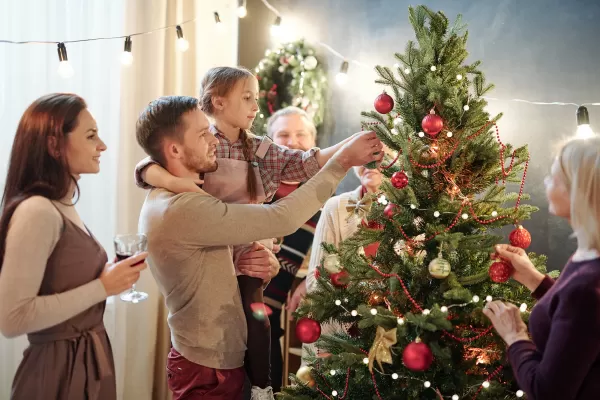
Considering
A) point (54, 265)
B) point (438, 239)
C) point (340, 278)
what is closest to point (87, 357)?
point (54, 265)

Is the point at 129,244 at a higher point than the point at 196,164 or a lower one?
lower

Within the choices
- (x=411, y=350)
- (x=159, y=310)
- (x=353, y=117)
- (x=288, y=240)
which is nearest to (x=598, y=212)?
(x=411, y=350)

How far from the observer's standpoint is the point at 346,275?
2076mm

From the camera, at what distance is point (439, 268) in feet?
6.14

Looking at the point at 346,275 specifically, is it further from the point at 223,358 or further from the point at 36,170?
the point at 36,170

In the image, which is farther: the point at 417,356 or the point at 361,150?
the point at 361,150

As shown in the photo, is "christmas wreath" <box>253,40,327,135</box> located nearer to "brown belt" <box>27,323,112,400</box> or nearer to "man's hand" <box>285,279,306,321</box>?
"man's hand" <box>285,279,306,321</box>

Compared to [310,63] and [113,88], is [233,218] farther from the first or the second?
[310,63]

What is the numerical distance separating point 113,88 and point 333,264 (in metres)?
1.98

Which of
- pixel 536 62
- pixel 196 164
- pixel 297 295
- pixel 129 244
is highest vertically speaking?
pixel 536 62

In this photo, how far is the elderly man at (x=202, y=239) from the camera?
208 centimetres

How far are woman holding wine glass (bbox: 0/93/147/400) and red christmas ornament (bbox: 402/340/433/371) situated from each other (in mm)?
824

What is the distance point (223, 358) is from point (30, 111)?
971 mm

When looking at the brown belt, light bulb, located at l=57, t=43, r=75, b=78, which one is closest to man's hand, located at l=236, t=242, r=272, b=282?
the brown belt
